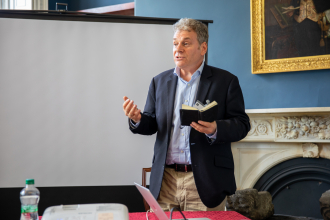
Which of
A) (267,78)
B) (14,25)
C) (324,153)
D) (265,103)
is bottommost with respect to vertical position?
(324,153)

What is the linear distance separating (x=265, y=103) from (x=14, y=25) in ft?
8.43

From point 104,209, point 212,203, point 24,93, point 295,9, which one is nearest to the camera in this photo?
point 104,209

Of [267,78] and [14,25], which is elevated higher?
[14,25]

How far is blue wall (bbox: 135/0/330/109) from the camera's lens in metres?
2.89

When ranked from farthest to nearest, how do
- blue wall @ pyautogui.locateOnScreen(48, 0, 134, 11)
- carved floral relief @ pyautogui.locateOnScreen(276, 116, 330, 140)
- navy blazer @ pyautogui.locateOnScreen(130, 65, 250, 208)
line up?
blue wall @ pyautogui.locateOnScreen(48, 0, 134, 11) < carved floral relief @ pyautogui.locateOnScreen(276, 116, 330, 140) < navy blazer @ pyautogui.locateOnScreen(130, 65, 250, 208)

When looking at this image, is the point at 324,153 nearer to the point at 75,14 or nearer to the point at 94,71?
the point at 94,71

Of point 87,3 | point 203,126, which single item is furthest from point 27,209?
point 87,3

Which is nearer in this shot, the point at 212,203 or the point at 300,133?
the point at 212,203

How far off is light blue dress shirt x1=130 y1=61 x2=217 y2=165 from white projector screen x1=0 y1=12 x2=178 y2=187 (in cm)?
138

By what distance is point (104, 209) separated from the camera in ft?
2.82

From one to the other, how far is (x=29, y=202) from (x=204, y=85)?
0.94 metres

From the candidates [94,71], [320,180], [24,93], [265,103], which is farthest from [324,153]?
[24,93]

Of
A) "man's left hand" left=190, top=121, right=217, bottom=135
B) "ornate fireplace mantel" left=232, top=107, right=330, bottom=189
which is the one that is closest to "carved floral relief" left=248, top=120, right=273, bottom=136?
"ornate fireplace mantel" left=232, top=107, right=330, bottom=189

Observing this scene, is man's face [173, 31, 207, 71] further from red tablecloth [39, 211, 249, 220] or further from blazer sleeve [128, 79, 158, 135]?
red tablecloth [39, 211, 249, 220]
